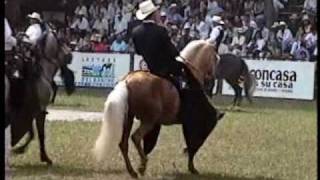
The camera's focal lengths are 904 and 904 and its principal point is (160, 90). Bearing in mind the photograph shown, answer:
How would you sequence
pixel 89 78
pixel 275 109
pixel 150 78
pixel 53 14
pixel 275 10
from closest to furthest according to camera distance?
pixel 150 78 → pixel 275 109 → pixel 89 78 → pixel 275 10 → pixel 53 14

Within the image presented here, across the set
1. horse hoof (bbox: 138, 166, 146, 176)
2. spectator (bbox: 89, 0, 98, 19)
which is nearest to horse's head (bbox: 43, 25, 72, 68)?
horse hoof (bbox: 138, 166, 146, 176)

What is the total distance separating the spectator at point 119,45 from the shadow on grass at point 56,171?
13580 mm

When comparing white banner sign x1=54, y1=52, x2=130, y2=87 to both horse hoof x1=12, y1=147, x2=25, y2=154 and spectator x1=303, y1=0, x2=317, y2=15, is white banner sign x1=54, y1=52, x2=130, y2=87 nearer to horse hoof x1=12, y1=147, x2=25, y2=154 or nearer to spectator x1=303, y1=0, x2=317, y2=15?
spectator x1=303, y1=0, x2=317, y2=15

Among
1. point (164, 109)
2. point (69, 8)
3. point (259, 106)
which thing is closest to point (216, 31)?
point (259, 106)

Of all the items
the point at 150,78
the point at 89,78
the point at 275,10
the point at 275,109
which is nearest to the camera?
the point at 150,78

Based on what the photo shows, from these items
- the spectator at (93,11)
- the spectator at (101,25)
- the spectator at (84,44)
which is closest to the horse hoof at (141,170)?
the spectator at (84,44)

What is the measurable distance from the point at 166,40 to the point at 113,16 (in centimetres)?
1802

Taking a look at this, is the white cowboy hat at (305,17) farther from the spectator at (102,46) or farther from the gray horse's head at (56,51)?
the gray horse's head at (56,51)

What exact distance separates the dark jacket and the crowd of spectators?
1169 cm

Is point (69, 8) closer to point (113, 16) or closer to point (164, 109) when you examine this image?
point (113, 16)

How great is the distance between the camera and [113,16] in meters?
27.4

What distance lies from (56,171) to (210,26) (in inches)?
603

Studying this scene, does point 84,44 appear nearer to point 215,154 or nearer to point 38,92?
point 215,154

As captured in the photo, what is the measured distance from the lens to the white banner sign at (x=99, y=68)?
2264 centimetres
